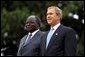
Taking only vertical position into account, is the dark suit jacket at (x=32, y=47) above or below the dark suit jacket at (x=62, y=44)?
below

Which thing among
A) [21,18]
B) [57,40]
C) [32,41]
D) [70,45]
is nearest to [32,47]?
[32,41]

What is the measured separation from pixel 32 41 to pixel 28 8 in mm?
10443

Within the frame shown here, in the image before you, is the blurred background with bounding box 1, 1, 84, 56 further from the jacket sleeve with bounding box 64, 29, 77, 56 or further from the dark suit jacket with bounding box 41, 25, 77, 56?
the jacket sleeve with bounding box 64, 29, 77, 56

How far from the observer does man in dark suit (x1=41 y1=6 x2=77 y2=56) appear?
5328 mm

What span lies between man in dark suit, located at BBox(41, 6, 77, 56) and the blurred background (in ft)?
28.9

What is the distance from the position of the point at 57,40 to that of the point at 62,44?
9 cm

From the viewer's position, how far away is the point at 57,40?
5.43 m

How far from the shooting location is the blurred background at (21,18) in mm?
15219

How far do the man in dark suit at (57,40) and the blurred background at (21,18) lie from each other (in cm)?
881

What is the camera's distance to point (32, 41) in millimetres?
6023

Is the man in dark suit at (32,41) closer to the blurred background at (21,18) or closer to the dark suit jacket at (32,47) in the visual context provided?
the dark suit jacket at (32,47)

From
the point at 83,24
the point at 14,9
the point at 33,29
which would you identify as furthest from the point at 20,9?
the point at 33,29

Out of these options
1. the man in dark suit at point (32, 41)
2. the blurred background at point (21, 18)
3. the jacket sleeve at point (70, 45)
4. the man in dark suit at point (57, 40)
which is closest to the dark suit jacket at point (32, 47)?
the man in dark suit at point (32, 41)

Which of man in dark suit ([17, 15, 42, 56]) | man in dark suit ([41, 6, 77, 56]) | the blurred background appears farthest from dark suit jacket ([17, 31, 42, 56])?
the blurred background
